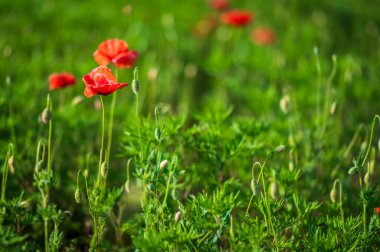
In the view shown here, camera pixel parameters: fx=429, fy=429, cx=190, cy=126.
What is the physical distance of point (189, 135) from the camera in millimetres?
2160

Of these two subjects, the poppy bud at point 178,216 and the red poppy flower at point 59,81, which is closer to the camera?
the poppy bud at point 178,216

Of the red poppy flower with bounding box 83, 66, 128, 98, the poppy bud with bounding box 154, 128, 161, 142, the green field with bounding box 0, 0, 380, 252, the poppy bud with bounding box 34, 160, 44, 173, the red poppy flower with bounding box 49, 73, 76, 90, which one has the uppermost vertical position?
the red poppy flower with bounding box 83, 66, 128, 98

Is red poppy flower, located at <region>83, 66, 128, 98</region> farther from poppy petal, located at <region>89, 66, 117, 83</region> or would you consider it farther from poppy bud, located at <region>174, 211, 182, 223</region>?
poppy bud, located at <region>174, 211, 182, 223</region>

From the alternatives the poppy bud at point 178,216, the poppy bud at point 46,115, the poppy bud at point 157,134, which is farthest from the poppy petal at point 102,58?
the poppy bud at point 178,216

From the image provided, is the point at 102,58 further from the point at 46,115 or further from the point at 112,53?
the point at 46,115

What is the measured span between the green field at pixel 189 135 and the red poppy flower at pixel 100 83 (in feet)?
0.24

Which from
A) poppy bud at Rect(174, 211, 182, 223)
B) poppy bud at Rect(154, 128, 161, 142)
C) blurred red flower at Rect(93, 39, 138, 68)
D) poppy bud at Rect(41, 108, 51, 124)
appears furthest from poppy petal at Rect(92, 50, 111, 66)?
poppy bud at Rect(174, 211, 182, 223)

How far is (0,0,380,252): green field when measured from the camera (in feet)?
5.98

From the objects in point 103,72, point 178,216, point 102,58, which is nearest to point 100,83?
point 103,72

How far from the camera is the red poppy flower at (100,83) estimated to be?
1792mm

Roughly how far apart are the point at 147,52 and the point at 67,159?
1.87 m

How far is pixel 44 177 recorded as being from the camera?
190 centimetres

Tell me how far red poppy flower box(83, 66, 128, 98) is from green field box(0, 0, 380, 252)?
7cm

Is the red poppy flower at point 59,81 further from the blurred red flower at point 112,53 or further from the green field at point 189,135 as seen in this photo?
the blurred red flower at point 112,53
